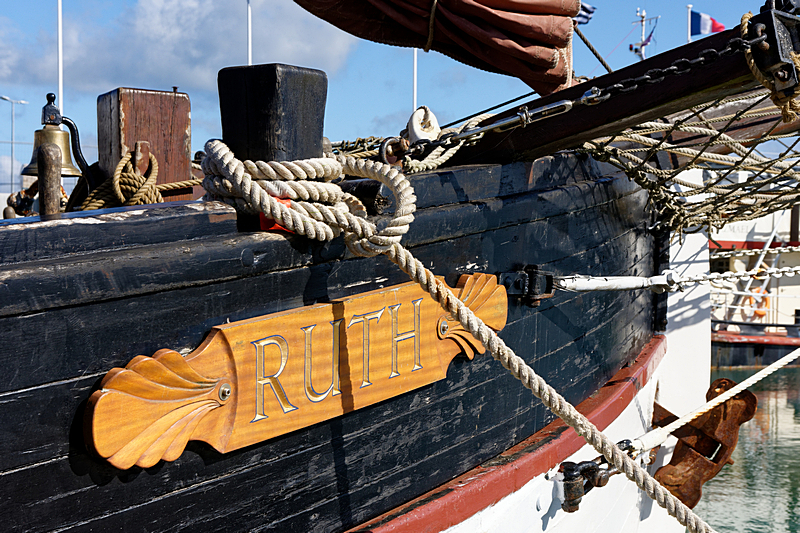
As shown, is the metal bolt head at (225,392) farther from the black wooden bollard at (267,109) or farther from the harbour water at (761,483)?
the harbour water at (761,483)

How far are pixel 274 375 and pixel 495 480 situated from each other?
98 centimetres

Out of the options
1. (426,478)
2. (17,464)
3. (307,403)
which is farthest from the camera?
(426,478)

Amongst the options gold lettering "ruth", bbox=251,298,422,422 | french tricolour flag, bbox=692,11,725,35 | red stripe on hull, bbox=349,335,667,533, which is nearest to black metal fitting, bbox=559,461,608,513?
red stripe on hull, bbox=349,335,667,533

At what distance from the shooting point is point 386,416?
181 cm

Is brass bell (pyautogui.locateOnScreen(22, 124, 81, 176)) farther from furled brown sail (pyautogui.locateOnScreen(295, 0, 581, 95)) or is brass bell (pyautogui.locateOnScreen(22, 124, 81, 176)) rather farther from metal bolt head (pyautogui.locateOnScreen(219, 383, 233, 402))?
metal bolt head (pyautogui.locateOnScreen(219, 383, 233, 402))

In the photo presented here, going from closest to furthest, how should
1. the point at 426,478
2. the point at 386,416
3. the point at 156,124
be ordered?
1. the point at 386,416
2. the point at 426,478
3. the point at 156,124

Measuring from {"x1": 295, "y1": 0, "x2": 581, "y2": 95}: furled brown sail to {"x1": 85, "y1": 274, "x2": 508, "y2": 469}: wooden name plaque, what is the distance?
1.15 m

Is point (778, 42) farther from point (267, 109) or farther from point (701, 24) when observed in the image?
point (701, 24)

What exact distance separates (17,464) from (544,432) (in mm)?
1850

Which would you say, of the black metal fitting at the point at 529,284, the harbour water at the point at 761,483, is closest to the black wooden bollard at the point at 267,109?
the black metal fitting at the point at 529,284

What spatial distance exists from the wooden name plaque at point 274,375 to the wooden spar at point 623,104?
2.24 feet

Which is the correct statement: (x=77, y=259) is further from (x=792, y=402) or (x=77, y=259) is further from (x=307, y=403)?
(x=792, y=402)

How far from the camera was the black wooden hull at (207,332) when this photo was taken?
3.91ft

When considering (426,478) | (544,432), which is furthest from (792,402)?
(426,478)
